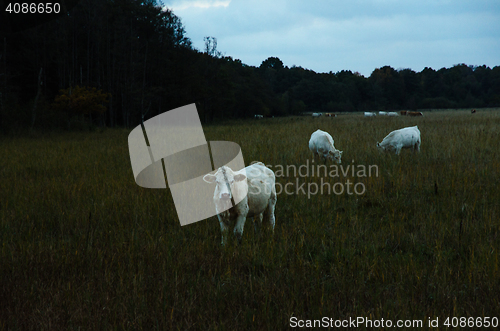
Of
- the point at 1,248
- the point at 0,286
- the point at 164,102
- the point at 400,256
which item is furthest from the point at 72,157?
the point at 164,102

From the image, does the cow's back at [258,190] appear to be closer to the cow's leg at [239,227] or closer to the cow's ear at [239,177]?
the cow's leg at [239,227]

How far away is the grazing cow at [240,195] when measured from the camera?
13.5 ft

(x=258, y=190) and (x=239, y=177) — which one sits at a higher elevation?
(x=239, y=177)

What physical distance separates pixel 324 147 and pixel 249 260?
25.1 feet

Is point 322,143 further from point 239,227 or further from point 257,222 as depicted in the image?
point 239,227

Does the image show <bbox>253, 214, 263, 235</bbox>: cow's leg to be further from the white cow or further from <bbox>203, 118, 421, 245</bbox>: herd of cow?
the white cow

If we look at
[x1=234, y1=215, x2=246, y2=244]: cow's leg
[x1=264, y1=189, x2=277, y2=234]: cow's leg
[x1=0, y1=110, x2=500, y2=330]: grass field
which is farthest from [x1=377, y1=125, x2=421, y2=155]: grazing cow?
[x1=234, y1=215, x2=246, y2=244]: cow's leg

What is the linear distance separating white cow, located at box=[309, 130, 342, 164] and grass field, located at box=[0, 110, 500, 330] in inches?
137

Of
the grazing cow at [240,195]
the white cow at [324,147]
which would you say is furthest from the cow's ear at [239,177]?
the white cow at [324,147]

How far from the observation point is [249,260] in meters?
3.90

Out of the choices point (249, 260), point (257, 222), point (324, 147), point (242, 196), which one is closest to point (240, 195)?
point (242, 196)

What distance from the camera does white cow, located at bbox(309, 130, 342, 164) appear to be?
10.7m

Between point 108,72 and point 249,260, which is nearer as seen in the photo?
point 249,260

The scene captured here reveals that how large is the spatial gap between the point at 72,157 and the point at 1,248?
8.43 metres
